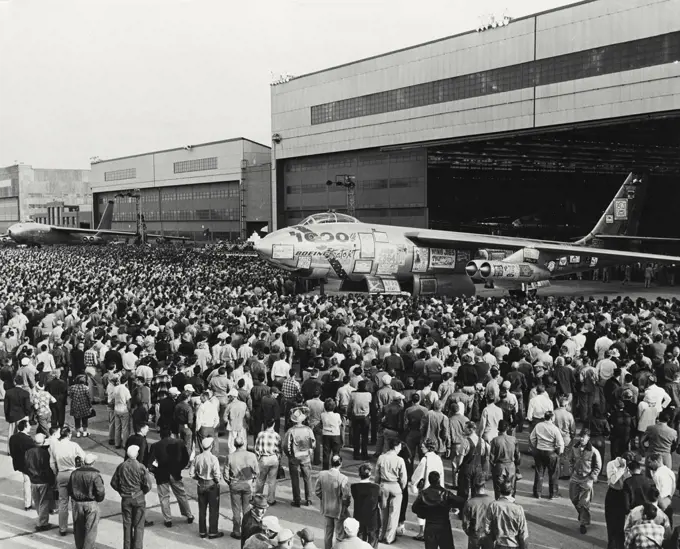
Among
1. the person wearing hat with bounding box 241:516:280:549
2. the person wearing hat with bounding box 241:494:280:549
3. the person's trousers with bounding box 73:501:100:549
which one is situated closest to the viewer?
the person wearing hat with bounding box 241:516:280:549

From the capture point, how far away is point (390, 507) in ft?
26.9

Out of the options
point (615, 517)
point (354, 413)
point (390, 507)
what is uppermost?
point (354, 413)

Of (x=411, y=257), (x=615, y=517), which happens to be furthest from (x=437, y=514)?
(x=411, y=257)

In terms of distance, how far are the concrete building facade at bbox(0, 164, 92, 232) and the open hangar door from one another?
69270 millimetres

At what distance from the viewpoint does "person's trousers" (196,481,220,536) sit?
27.6 feet

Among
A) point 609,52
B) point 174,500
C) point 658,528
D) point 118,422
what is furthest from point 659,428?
point 609,52

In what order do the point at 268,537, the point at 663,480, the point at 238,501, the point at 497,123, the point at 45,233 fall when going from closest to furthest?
1. the point at 268,537
2. the point at 663,480
3. the point at 238,501
4. the point at 497,123
5. the point at 45,233

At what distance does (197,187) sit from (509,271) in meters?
54.1

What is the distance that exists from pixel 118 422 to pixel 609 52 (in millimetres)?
28595

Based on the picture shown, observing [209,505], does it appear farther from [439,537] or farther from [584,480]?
[584,480]

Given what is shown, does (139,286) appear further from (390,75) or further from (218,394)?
(390,75)

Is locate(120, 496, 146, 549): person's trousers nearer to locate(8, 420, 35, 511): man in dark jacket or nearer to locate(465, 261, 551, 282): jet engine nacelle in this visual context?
locate(8, 420, 35, 511): man in dark jacket

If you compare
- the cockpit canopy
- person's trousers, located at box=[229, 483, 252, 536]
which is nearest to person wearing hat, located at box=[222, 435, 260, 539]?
person's trousers, located at box=[229, 483, 252, 536]

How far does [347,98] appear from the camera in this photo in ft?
150
